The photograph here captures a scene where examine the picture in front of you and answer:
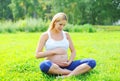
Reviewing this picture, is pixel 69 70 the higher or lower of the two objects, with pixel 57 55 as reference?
lower

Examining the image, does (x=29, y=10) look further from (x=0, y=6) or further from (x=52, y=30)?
(x=52, y=30)

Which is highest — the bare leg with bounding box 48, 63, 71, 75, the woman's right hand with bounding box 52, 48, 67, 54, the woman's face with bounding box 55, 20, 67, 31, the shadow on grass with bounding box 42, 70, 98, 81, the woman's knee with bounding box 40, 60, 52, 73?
the woman's face with bounding box 55, 20, 67, 31

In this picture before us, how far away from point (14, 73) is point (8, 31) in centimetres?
1611

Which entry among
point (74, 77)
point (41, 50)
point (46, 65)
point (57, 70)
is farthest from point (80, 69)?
point (41, 50)

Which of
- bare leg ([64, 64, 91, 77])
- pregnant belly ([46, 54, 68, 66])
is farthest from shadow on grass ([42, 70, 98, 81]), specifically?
pregnant belly ([46, 54, 68, 66])

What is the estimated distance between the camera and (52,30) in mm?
5871

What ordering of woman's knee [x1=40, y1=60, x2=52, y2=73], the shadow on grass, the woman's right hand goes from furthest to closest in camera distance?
the woman's right hand, woman's knee [x1=40, y1=60, x2=52, y2=73], the shadow on grass

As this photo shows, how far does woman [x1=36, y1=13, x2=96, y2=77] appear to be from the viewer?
564cm

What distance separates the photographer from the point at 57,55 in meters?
5.80

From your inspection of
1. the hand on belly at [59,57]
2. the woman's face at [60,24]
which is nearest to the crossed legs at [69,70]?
the hand on belly at [59,57]

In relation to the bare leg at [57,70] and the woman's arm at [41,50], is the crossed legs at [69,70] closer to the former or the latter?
the bare leg at [57,70]

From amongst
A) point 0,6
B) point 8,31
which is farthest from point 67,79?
point 0,6

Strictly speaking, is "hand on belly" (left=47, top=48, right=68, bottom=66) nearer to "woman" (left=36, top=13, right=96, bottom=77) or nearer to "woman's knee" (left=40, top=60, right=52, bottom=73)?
"woman" (left=36, top=13, right=96, bottom=77)

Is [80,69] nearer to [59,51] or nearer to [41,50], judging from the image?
[59,51]
